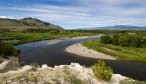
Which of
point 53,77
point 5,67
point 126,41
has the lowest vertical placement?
point 126,41

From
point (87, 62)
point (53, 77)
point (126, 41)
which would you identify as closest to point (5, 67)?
point (53, 77)

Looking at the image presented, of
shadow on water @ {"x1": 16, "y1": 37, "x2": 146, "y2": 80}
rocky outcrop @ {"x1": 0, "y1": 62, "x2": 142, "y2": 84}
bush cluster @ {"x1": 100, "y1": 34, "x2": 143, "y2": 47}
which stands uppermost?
rocky outcrop @ {"x1": 0, "y1": 62, "x2": 142, "y2": 84}

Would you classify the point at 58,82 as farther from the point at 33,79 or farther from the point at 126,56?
the point at 126,56

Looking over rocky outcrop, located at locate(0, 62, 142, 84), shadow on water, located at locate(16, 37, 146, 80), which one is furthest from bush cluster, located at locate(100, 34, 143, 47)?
rocky outcrop, located at locate(0, 62, 142, 84)

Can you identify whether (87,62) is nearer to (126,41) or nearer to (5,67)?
(126,41)

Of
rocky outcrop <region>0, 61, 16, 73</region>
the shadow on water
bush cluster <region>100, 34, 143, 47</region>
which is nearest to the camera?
rocky outcrop <region>0, 61, 16, 73</region>

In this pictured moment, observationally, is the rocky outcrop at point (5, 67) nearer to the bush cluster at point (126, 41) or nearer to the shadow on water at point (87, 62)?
the shadow on water at point (87, 62)

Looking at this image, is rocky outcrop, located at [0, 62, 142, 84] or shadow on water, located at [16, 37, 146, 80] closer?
rocky outcrop, located at [0, 62, 142, 84]

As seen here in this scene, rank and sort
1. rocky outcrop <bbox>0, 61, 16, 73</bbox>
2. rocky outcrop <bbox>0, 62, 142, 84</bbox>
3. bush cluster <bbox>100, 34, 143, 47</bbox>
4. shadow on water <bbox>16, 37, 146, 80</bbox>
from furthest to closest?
bush cluster <bbox>100, 34, 143, 47</bbox> < shadow on water <bbox>16, 37, 146, 80</bbox> < rocky outcrop <bbox>0, 61, 16, 73</bbox> < rocky outcrop <bbox>0, 62, 142, 84</bbox>

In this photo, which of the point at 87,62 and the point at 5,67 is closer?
the point at 5,67

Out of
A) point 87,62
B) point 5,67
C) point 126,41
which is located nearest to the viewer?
point 5,67

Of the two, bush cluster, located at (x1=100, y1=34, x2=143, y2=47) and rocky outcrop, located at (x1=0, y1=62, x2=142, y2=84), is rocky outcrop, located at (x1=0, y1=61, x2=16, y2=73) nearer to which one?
rocky outcrop, located at (x1=0, y1=62, x2=142, y2=84)

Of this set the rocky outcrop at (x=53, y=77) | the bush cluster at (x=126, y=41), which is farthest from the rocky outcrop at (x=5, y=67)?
the bush cluster at (x=126, y=41)

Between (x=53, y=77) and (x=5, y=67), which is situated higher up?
(x=5, y=67)
